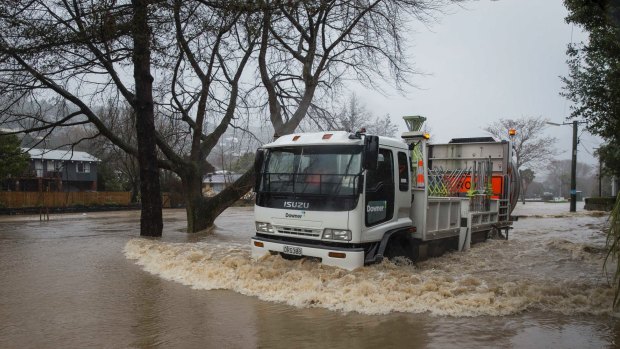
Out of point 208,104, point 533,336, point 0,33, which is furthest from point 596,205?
point 0,33

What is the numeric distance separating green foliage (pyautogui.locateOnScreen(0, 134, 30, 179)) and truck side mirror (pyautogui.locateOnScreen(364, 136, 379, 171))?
25.8 meters

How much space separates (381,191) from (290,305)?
266 cm

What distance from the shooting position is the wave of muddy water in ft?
22.0

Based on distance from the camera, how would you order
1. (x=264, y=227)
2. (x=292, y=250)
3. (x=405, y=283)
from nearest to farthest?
(x=405, y=283), (x=292, y=250), (x=264, y=227)

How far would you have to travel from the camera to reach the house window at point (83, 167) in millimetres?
56156

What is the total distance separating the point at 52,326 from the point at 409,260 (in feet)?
19.2

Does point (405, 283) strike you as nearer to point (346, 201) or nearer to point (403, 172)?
point (346, 201)

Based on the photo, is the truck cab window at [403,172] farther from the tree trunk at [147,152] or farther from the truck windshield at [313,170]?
the tree trunk at [147,152]

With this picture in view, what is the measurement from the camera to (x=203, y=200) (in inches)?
725

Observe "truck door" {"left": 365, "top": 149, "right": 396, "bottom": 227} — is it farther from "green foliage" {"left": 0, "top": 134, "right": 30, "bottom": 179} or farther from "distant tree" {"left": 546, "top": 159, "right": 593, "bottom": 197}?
"distant tree" {"left": 546, "top": 159, "right": 593, "bottom": 197}

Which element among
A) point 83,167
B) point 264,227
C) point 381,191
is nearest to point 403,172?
point 381,191

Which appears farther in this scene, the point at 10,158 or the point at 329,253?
the point at 10,158

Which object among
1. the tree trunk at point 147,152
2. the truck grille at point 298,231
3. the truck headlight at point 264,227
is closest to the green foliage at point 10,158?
the tree trunk at point 147,152

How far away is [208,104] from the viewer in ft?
63.9
